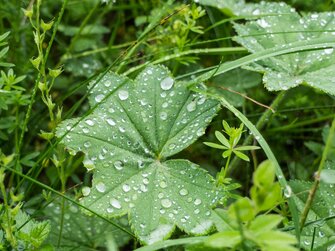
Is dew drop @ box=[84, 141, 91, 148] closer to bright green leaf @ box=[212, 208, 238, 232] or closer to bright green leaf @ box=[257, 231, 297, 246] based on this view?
bright green leaf @ box=[212, 208, 238, 232]

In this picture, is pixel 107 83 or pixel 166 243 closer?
pixel 166 243

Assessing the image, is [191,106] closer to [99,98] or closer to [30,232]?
[99,98]

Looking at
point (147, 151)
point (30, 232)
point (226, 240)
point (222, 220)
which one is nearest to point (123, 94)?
point (147, 151)

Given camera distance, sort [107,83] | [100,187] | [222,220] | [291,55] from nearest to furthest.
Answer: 1. [222,220]
2. [100,187]
3. [107,83]
4. [291,55]

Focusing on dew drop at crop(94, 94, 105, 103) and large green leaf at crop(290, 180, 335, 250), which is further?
dew drop at crop(94, 94, 105, 103)

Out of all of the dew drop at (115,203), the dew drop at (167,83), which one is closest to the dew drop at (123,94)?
the dew drop at (167,83)

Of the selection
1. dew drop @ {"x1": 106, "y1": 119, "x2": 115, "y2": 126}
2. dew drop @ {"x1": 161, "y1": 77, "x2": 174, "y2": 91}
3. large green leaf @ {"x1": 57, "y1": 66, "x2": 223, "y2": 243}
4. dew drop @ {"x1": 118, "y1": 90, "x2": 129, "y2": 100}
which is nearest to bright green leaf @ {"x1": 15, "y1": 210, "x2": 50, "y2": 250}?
large green leaf @ {"x1": 57, "y1": 66, "x2": 223, "y2": 243}

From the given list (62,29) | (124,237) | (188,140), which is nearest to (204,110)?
(188,140)
